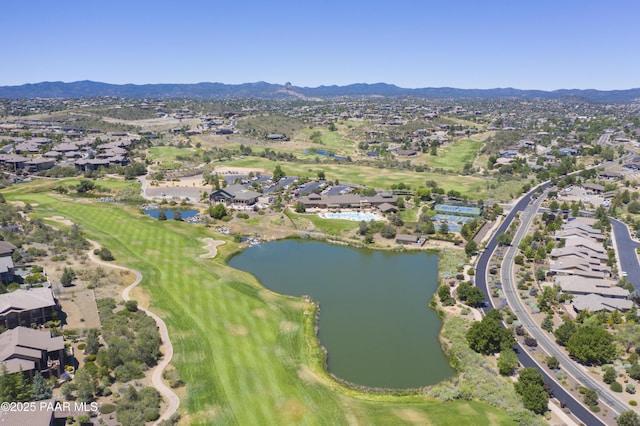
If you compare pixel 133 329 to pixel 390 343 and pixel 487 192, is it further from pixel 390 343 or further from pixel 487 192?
pixel 487 192

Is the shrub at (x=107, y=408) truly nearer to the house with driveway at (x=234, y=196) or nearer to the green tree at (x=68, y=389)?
the green tree at (x=68, y=389)

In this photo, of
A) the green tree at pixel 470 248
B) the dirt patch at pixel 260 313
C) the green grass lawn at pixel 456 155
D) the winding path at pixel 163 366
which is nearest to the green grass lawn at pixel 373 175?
the green grass lawn at pixel 456 155

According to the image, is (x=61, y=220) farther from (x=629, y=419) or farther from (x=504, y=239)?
(x=629, y=419)

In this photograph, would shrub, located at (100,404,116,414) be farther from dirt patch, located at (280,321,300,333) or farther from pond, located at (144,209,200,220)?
pond, located at (144,209,200,220)

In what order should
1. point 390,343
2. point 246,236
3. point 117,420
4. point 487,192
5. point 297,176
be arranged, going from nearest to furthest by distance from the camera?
point 117,420
point 390,343
point 246,236
point 487,192
point 297,176

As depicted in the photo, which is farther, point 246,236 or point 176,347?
point 246,236

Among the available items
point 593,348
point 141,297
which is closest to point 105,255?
point 141,297

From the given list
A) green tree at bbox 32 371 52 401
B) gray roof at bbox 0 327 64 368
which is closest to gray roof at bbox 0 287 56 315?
gray roof at bbox 0 327 64 368

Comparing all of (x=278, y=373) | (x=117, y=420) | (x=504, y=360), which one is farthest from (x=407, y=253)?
(x=117, y=420)
